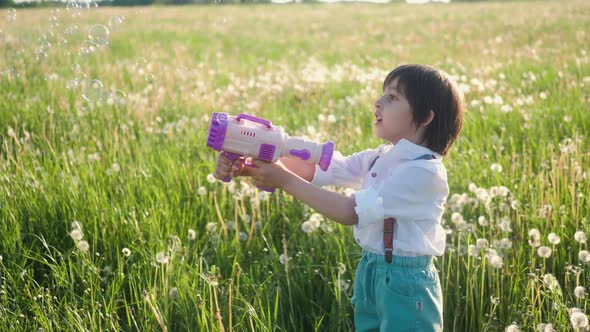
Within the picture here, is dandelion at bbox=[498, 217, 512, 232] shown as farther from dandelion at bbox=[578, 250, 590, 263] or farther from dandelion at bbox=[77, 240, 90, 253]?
dandelion at bbox=[77, 240, 90, 253]

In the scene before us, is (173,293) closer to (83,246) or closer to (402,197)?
(83,246)

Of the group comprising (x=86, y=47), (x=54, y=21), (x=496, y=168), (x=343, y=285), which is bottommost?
(x=343, y=285)

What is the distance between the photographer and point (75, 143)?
486cm

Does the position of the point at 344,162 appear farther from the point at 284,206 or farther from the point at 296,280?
the point at 284,206

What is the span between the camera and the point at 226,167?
257 cm

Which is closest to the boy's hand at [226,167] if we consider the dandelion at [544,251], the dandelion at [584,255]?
the dandelion at [544,251]

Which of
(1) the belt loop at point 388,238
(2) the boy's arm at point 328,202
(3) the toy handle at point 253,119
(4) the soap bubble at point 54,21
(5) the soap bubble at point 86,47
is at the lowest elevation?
(1) the belt loop at point 388,238

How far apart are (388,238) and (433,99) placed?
55 centimetres

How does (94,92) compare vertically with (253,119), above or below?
below

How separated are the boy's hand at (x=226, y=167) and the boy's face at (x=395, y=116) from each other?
1.89 ft

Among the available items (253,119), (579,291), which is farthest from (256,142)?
(579,291)

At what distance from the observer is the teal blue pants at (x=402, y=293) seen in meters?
2.42

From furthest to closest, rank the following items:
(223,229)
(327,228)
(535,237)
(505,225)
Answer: (223,229)
(327,228)
(505,225)
(535,237)

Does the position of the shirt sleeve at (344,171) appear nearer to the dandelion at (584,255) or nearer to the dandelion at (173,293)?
the dandelion at (173,293)
